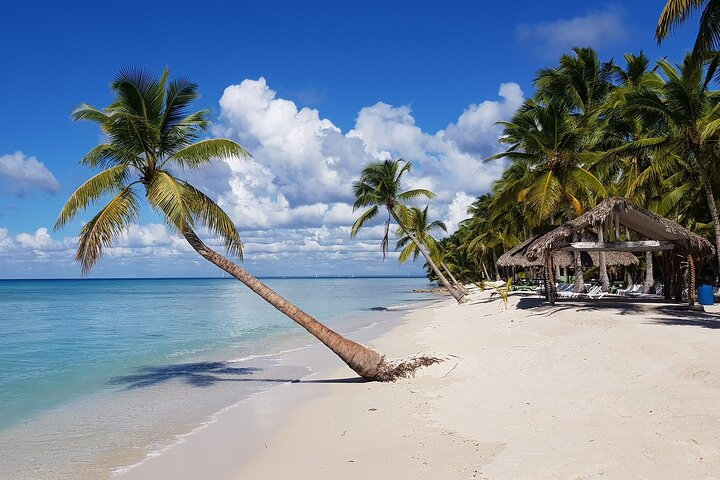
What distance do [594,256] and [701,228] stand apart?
18.2 feet

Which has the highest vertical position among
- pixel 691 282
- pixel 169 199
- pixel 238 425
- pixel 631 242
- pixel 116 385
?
pixel 169 199

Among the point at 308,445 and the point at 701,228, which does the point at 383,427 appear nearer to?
the point at 308,445

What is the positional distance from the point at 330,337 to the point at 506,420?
12.2 ft

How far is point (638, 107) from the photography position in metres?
15.3

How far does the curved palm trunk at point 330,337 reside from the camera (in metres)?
9.28

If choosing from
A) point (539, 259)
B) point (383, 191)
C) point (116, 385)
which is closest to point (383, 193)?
point (383, 191)

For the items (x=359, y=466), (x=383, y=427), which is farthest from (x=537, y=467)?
(x=383, y=427)

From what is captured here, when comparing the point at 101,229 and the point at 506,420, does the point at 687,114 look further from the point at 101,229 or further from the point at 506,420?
the point at 101,229

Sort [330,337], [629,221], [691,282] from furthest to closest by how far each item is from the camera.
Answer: [629,221], [691,282], [330,337]

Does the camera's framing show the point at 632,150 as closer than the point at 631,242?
No

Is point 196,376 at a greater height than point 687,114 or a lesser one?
lesser

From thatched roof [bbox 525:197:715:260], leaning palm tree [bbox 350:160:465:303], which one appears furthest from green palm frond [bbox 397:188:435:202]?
thatched roof [bbox 525:197:715:260]

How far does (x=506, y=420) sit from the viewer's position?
639 cm

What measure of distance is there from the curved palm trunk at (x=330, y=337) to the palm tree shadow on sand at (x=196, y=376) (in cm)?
59
